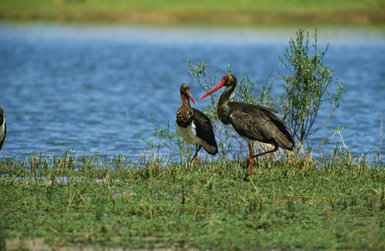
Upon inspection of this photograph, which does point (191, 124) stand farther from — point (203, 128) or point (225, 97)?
point (225, 97)

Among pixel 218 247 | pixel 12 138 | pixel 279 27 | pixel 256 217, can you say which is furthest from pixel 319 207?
pixel 279 27

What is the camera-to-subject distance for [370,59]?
38500 mm

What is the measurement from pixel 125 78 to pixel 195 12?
113 feet

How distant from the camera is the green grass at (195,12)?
2420 inches

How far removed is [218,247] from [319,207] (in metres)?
2.04

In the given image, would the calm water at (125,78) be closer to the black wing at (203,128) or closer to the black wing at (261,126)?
the black wing at (203,128)

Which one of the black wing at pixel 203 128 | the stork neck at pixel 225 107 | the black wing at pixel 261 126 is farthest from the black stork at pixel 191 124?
the black wing at pixel 261 126

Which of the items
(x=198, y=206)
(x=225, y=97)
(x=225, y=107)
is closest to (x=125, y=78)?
(x=225, y=97)

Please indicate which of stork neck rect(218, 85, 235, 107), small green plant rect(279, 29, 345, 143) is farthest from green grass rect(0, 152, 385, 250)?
small green plant rect(279, 29, 345, 143)

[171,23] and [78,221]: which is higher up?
[171,23]

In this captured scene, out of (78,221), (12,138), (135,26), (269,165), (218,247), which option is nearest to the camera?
(218,247)

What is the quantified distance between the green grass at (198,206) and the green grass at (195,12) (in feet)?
168

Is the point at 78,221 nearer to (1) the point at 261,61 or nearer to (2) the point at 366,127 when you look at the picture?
(2) the point at 366,127

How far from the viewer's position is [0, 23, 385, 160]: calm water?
54.0ft
